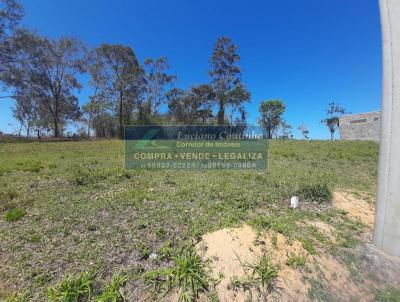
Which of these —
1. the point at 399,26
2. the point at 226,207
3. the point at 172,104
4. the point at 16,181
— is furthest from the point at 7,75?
the point at 399,26

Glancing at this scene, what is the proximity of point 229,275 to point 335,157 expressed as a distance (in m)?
9.52

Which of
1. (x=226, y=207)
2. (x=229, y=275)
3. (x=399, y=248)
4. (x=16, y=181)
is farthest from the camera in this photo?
(x=16, y=181)

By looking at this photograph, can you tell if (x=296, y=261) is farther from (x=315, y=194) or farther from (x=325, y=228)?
(x=315, y=194)

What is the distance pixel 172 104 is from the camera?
33.5 m

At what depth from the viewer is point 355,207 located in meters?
4.35

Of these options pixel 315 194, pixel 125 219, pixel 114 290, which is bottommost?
pixel 114 290

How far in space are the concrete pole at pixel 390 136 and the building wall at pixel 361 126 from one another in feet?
71.7

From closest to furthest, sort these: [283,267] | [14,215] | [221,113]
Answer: [283,267] → [14,215] → [221,113]

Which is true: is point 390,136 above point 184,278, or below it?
above

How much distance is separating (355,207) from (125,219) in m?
4.34

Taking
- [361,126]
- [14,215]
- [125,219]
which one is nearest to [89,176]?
[14,215]

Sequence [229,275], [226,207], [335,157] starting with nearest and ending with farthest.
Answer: [229,275], [226,207], [335,157]

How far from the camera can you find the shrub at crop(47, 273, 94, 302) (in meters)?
2.08

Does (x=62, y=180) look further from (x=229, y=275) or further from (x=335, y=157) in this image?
(x=335, y=157)
